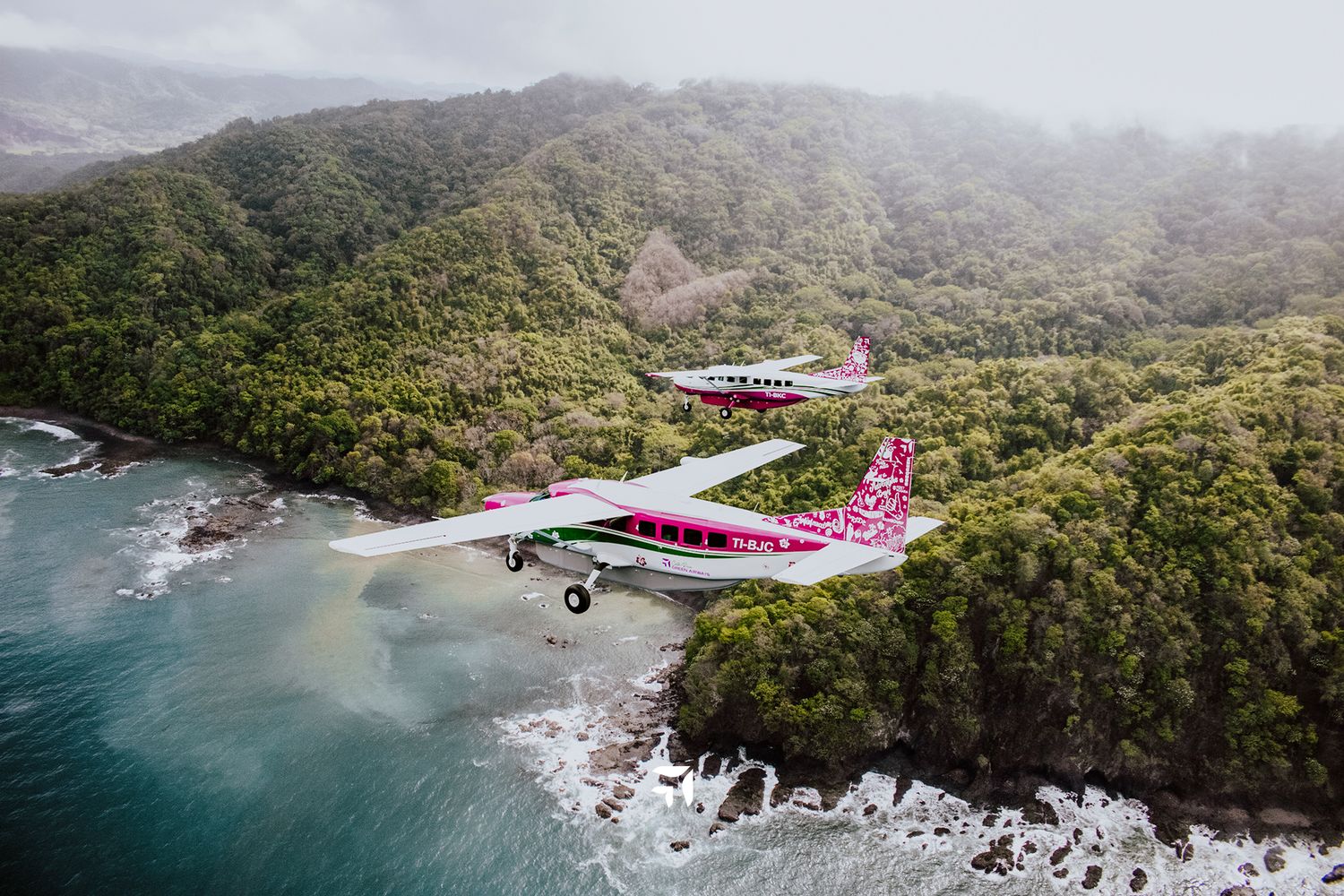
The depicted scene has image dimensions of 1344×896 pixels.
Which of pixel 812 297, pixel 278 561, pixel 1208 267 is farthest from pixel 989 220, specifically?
pixel 278 561

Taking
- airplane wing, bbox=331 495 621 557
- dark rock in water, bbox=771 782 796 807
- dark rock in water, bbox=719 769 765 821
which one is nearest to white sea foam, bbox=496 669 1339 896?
dark rock in water, bbox=771 782 796 807

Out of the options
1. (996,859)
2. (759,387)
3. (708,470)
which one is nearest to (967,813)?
(996,859)

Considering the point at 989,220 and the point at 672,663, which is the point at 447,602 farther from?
the point at 989,220

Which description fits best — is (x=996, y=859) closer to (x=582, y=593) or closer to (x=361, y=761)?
(x=582, y=593)

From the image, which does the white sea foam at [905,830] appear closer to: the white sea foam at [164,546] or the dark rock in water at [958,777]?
the dark rock in water at [958,777]

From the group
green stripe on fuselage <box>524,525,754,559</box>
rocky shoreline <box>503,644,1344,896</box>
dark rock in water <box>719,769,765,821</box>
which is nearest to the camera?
green stripe on fuselage <box>524,525,754,559</box>

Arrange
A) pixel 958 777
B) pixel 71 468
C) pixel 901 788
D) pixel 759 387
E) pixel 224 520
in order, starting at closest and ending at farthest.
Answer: pixel 759 387, pixel 901 788, pixel 958 777, pixel 224 520, pixel 71 468

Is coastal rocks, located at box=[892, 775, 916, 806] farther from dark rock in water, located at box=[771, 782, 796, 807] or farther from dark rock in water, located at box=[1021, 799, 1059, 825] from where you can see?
dark rock in water, located at box=[1021, 799, 1059, 825]

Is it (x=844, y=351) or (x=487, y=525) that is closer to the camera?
(x=487, y=525)
